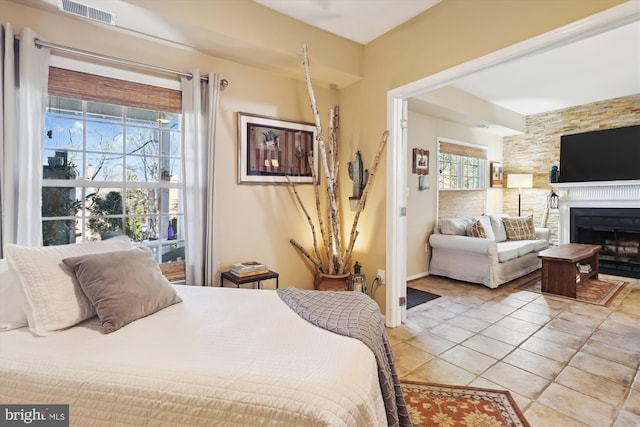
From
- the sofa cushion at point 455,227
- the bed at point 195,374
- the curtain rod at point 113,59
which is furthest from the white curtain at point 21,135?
the sofa cushion at point 455,227

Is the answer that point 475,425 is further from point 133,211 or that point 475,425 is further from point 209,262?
point 133,211

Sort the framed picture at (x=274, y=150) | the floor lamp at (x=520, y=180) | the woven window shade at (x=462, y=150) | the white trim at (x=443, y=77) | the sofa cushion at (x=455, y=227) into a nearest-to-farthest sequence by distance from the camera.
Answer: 1. the white trim at (x=443, y=77)
2. the framed picture at (x=274, y=150)
3. the sofa cushion at (x=455, y=227)
4. the woven window shade at (x=462, y=150)
5. the floor lamp at (x=520, y=180)

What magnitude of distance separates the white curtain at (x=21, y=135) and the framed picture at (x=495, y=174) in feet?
21.4

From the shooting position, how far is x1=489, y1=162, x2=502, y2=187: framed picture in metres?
6.05

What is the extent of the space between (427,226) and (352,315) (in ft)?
12.0

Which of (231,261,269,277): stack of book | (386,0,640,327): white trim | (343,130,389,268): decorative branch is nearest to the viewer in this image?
(386,0,640,327): white trim

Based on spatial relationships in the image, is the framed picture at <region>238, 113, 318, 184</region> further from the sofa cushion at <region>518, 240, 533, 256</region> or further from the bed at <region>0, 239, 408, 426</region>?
the sofa cushion at <region>518, 240, 533, 256</region>

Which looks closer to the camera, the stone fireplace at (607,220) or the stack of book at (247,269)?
the stack of book at (247,269)

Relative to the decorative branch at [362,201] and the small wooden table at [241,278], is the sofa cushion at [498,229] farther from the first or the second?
the small wooden table at [241,278]

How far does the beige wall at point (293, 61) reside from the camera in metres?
2.04

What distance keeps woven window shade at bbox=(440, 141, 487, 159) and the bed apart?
14.7ft

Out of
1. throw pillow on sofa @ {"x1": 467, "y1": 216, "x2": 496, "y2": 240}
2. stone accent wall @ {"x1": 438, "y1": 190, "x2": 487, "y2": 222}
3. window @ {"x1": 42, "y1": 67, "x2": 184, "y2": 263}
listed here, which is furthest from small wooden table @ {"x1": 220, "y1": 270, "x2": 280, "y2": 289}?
stone accent wall @ {"x1": 438, "y1": 190, "x2": 487, "y2": 222}

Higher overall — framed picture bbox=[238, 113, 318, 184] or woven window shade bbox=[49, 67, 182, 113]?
woven window shade bbox=[49, 67, 182, 113]

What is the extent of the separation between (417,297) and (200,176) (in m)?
2.82
